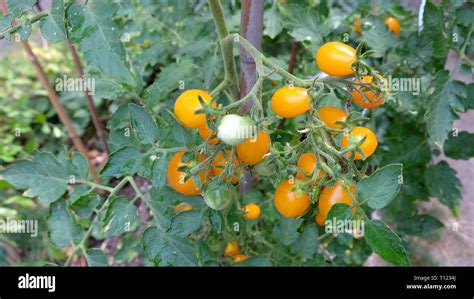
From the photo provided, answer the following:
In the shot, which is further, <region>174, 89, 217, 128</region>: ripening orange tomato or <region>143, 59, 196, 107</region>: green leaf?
<region>143, 59, 196, 107</region>: green leaf

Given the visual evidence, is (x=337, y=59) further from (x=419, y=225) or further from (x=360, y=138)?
(x=419, y=225)

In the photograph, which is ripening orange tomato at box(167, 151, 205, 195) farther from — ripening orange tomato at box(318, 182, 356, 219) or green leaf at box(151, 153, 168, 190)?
ripening orange tomato at box(318, 182, 356, 219)

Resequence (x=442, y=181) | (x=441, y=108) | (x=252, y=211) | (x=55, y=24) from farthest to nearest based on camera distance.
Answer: (x=442, y=181) < (x=252, y=211) < (x=441, y=108) < (x=55, y=24)

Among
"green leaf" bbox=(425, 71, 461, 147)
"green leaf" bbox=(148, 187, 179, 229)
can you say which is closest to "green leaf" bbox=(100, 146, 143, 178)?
"green leaf" bbox=(148, 187, 179, 229)

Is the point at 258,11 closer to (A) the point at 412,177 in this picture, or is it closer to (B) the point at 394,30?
(B) the point at 394,30

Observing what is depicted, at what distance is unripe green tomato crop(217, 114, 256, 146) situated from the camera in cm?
58

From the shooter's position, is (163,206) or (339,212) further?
(163,206)

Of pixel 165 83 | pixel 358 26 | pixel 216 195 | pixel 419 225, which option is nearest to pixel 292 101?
pixel 216 195

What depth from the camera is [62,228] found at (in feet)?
2.90

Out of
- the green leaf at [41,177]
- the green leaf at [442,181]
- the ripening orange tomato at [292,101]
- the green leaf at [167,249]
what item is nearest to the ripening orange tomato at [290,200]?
the ripening orange tomato at [292,101]

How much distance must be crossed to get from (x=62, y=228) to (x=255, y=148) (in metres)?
0.45

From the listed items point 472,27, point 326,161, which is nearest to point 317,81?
point 326,161

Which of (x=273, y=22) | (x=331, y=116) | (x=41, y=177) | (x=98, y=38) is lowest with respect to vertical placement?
(x=41, y=177)

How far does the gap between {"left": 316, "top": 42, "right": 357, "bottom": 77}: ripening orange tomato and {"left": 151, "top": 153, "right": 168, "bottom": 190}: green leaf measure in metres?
0.31
